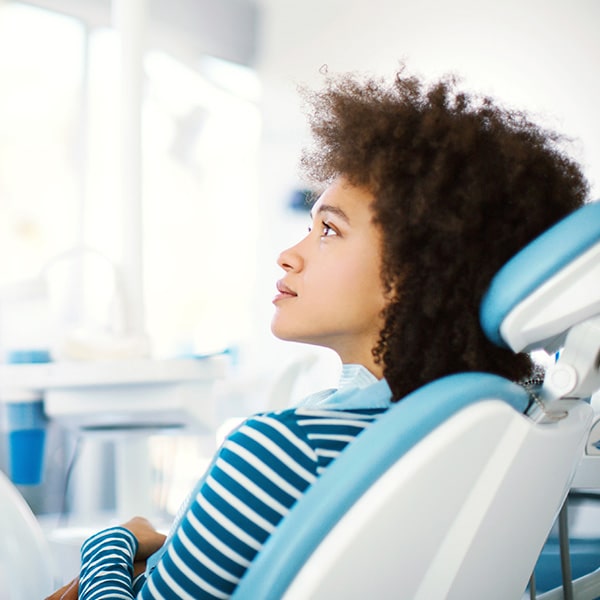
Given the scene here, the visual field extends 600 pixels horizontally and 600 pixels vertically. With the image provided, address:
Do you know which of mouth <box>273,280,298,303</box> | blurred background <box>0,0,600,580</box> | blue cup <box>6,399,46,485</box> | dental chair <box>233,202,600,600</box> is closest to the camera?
dental chair <box>233,202,600,600</box>

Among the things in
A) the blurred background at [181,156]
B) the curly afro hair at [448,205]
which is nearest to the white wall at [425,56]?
the blurred background at [181,156]

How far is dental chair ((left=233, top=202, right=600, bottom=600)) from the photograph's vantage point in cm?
56

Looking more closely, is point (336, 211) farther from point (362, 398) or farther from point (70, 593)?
point (70, 593)

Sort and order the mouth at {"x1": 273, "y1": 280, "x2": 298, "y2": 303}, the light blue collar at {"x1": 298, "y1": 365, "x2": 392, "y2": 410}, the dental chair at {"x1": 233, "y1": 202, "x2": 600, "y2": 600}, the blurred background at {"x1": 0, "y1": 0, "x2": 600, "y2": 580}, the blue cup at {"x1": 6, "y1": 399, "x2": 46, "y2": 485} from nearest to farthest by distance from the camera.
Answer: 1. the dental chair at {"x1": 233, "y1": 202, "x2": 600, "y2": 600}
2. the light blue collar at {"x1": 298, "y1": 365, "x2": 392, "y2": 410}
3. the mouth at {"x1": 273, "y1": 280, "x2": 298, "y2": 303}
4. the blue cup at {"x1": 6, "y1": 399, "x2": 46, "y2": 485}
5. the blurred background at {"x1": 0, "y1": 0, "x2": 600, "y2": 580}

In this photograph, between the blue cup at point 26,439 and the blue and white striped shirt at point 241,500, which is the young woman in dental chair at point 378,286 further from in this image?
the blue cup at point 26,439

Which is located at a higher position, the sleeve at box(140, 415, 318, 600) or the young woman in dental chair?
the young woman in dental chair

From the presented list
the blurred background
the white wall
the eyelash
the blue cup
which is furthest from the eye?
the blue cup

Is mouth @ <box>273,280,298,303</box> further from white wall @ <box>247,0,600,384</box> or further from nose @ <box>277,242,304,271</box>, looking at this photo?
white wall @ <box>247,0,600,384</box>

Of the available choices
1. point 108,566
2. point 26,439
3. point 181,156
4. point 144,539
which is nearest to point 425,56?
point 181,156

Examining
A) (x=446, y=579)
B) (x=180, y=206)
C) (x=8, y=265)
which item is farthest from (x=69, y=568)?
(x=180, y=206)

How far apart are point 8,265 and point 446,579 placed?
2402 millimetres

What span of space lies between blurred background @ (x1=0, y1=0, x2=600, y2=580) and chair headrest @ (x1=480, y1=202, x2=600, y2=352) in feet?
4.55

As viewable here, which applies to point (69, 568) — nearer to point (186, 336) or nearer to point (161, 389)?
point (161, 389)

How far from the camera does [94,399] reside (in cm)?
192
